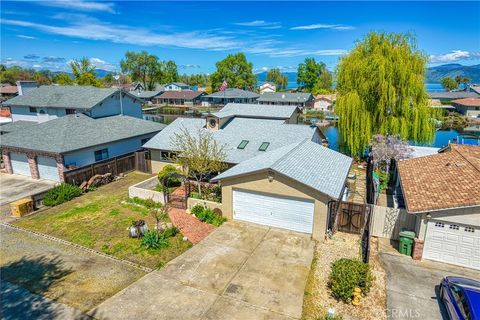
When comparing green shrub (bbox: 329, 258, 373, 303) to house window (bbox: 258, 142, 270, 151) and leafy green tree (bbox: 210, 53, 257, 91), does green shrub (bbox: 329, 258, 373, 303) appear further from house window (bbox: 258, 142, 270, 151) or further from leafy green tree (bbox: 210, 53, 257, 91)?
leafy green tree (bbox: 210, 53, 257, 91)

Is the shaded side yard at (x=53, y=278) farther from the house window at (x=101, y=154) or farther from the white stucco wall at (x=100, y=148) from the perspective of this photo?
the house window at (x=101, y=154)

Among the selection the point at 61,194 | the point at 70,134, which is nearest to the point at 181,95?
the point at 70,134

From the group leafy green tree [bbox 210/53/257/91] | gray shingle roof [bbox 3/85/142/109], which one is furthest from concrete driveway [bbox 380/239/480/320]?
leafy green tree [bbox 210/53/257/91]

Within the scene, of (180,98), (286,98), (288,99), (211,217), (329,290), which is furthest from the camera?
(180,98)

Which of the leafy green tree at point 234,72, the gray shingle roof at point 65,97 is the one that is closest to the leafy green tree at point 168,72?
the leafy green tree at point 234,72

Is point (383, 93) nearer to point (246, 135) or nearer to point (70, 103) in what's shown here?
point (246, 135)
